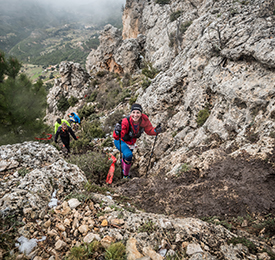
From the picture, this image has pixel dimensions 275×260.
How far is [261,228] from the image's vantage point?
2.59 meters

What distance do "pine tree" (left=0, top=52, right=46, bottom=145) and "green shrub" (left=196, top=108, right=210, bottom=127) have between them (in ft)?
24.8

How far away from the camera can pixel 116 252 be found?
2.02 m

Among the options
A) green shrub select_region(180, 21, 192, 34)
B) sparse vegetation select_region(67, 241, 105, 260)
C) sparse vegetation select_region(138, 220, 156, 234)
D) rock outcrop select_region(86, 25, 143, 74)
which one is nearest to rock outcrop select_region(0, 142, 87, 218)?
sparse vegetation select_region(67, 241, 105, 260)

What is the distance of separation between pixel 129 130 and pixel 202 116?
3.15 meters

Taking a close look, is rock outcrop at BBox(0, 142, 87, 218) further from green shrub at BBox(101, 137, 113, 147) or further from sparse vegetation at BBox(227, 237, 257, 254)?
green shrub at BBox(101, 137, 113, 147)

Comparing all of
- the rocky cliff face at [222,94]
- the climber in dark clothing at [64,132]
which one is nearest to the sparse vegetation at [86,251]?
the rocky cliff face at [222,94]

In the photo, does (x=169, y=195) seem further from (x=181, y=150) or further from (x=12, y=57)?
(x=12, y=57)

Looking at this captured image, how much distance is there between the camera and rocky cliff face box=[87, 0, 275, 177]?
4.54 m

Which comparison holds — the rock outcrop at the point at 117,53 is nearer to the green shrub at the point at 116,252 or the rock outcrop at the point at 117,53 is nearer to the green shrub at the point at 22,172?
the green shrub at the point at 22,172

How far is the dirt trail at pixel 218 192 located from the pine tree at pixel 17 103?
6.02m

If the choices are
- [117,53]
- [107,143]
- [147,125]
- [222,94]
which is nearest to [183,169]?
[147,125]

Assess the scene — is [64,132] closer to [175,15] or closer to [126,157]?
[126,157]

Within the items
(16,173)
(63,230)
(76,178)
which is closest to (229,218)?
(63,230)

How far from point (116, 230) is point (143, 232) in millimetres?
457
